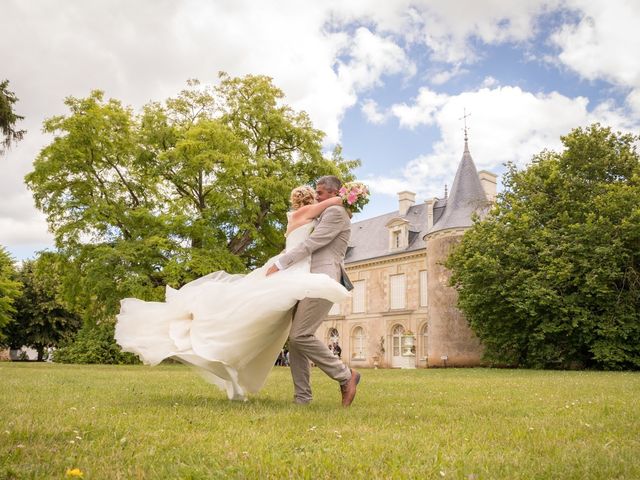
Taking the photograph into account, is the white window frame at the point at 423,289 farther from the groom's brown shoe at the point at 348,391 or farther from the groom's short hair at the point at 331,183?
the groom's brown shoe at the point at 348,391

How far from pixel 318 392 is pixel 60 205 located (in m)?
20.4

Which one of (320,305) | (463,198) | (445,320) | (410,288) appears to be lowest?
(320,305)

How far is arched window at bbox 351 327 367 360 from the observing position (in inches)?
1644

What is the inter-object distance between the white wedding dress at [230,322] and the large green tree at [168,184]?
16711mm

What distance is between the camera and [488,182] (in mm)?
39125

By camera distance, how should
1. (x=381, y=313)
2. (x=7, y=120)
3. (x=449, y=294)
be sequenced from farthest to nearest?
1. (x=381, y=313)
2. (x=449, y=294)
3. (x=7, y=120)

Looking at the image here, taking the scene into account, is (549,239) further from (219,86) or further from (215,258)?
(219,86)

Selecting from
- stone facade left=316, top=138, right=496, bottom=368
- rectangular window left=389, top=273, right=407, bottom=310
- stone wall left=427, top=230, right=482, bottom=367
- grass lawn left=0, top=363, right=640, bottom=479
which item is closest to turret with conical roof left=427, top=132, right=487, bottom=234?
stone facade left=316, top=138, right=496, bottom=368

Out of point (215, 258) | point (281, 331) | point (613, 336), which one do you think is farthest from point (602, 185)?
point (281, 331)

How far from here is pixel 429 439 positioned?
4.11 m

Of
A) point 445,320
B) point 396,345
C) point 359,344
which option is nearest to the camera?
point 445,320

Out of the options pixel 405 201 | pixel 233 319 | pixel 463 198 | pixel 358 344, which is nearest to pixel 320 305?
pixel 233 319

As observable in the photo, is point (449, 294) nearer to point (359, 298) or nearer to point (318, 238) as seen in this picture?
point (359, 298)

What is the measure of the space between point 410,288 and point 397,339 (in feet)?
11.7
